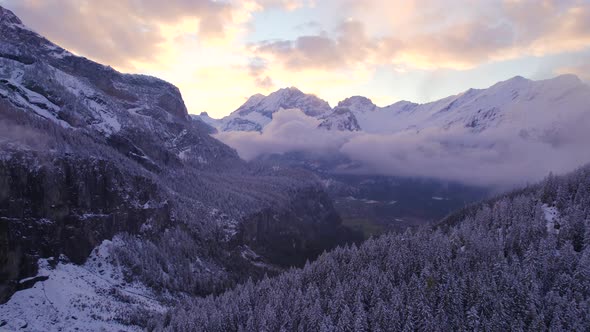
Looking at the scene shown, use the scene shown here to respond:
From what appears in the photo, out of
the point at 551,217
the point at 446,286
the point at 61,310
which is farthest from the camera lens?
the point at 551,217

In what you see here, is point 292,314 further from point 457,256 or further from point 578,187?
point 578,187

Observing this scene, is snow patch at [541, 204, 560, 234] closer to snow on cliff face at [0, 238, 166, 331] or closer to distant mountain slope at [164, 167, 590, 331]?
distant mountain slope at [164, 167, 590, 331]

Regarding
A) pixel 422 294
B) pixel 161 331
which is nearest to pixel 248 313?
pixel 161 331

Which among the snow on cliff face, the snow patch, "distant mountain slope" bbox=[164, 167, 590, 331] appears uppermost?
the snow patch

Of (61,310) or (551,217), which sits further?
(551,217)

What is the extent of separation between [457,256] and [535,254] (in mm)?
25918

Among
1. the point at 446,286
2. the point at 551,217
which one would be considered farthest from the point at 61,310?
the point at 551,217

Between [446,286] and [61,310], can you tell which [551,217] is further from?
[61,310]

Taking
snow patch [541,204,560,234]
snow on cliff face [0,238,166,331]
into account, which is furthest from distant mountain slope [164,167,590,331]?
snow on cliff face [0,238,166,331]

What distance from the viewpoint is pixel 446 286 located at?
141 m

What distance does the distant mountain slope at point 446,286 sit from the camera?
124562mm

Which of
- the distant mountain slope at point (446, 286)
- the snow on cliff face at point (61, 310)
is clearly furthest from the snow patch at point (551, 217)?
the snow on cliff face at point (61, 310)

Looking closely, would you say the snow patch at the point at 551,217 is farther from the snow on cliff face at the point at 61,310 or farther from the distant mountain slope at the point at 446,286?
the snow on cliff face at the point at 61,310

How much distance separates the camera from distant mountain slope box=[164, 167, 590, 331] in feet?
409
